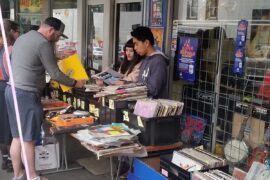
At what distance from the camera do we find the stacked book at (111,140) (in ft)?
10.7

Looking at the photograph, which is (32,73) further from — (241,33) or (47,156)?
(241,33)

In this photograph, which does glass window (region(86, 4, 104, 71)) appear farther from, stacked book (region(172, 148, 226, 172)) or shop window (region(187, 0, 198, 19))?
stacked book (region(172, 148, 226, 172))

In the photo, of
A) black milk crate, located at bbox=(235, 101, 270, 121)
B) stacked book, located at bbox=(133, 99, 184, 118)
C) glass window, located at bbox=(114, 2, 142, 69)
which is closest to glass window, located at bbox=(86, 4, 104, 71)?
glass window, located at bbox=(114, 2, 142, 69)

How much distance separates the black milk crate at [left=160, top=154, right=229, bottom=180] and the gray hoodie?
734 millimetres

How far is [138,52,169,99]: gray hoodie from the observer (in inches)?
154

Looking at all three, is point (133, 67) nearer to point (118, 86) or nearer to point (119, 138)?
point (118, 86)

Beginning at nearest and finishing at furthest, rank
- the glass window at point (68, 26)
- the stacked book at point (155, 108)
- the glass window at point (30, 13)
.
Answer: the stacked book at point (155, 108), the glass window at point (68, 26), the glass window at point (30, 13)

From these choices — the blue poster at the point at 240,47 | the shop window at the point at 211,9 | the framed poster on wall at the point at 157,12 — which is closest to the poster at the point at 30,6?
the framed poster on wall at the point at 157,12

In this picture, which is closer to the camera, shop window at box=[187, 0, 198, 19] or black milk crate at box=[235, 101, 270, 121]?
black milk crate at box=[235, 101, 270, 121]

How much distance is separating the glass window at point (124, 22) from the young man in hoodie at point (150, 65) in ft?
4.29

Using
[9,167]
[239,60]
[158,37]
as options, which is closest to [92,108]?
[158,37]

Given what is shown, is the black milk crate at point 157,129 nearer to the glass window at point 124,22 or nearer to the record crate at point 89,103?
the record crate at point 89,103

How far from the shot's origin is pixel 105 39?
6.00 m

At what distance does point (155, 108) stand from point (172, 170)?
1.87ft
